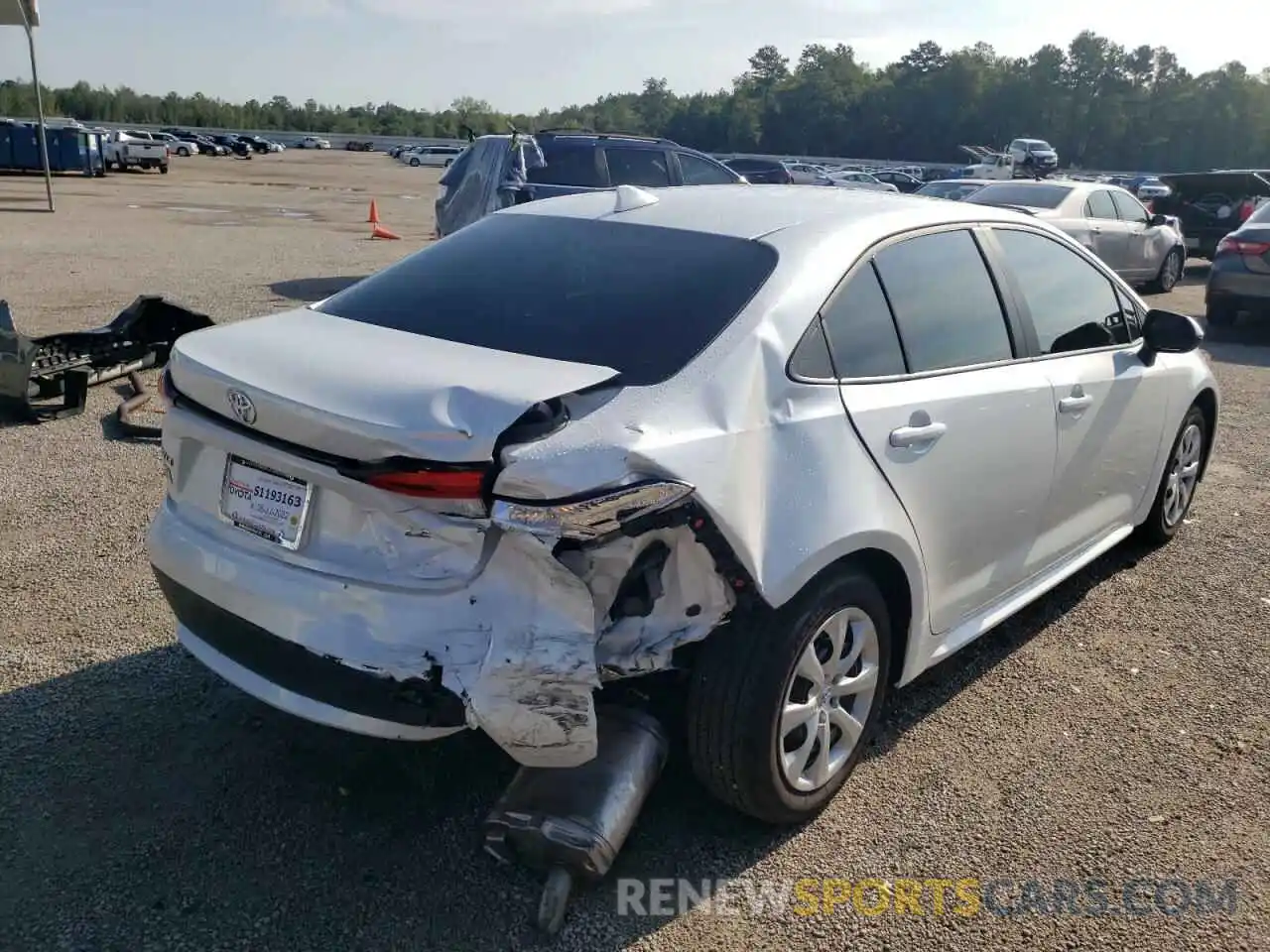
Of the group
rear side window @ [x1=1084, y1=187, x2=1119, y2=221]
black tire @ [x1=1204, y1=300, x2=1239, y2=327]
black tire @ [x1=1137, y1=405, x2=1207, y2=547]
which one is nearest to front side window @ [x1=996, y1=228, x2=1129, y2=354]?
black tire @ [x1=1137, y1=405, x2=1207, y2=547]

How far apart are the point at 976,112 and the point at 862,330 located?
118 m

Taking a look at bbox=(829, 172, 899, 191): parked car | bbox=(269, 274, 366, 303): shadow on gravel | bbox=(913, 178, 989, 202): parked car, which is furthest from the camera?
bbox=(829, 172, 899, 191): parked car

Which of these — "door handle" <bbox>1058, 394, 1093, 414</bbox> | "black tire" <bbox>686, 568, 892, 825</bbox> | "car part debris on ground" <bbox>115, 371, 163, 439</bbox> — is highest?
"door handle" <bbox>1058, 394, 1093, 414</bbox>

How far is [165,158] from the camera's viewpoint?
47062mm

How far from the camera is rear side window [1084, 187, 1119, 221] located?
13.4 meters

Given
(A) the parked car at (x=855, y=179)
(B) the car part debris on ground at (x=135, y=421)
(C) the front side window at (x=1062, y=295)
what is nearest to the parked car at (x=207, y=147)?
(A) the parked car at (x=855, y=179)

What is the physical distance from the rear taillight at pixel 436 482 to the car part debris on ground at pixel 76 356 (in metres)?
5.06

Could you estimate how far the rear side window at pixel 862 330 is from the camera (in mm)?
3047

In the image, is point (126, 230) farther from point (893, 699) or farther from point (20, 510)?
point (893, 699)

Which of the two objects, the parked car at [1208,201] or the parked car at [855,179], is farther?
the parked car at [855,179]

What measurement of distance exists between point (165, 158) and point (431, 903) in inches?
2001

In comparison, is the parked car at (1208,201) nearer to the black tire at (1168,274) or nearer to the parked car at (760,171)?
the black tire at (1168,274)

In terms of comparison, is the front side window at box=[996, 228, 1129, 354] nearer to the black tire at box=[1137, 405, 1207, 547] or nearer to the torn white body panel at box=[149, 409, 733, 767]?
the black tire at box=[1137, 405, 1207, 547]

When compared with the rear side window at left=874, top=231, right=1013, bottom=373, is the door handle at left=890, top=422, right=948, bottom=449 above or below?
below
